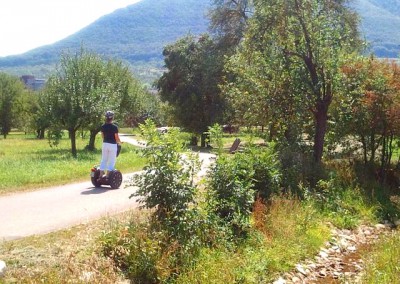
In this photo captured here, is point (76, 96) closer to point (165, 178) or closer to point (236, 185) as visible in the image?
point (236, 185)

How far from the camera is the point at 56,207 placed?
10.9 meters

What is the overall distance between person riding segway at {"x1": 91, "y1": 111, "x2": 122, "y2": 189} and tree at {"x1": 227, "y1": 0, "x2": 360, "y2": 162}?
7259mm

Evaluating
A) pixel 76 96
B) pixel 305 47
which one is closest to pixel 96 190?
pixel 305 47

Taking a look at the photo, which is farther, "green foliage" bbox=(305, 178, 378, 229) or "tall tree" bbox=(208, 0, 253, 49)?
"tall tree" bbox=(208, 0, 253, 49)

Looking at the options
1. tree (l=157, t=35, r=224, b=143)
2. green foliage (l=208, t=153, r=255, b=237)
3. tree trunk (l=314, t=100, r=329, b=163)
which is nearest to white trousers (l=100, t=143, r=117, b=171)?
green foliage (l=208, t=153, r=255, b=237)

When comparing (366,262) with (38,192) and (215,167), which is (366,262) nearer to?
(215,167)

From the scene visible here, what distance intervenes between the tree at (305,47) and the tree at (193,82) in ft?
49.1

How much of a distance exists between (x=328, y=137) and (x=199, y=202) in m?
10.1

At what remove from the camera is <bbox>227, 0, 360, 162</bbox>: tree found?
16.1 meters

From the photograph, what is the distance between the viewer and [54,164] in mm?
19109

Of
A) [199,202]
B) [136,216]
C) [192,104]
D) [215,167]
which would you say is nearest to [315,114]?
[215,167]

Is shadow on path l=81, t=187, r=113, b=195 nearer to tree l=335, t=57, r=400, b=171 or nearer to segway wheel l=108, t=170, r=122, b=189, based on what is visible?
segway wheel l=108, t=170, r=122, b=189

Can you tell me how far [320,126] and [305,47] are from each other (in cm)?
Answer: 310

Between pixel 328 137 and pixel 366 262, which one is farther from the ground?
pixel 328 137
